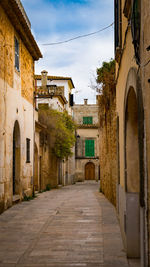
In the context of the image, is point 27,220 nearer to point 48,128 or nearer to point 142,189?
point 142,189

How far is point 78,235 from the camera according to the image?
739 cm

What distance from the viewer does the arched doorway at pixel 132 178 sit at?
547 cm

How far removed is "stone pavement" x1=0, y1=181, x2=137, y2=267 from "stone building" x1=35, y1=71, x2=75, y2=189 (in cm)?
865

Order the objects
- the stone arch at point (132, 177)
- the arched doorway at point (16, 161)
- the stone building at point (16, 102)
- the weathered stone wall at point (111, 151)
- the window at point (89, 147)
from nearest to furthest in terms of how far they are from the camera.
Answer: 1. the stone arch at point (132, 177)
2. the weathered stone wall at point (111, 151)
3. the stone building at point (16, 102)
4. the arched doorway at point (16, 161)
5. the window at point (89, 147)

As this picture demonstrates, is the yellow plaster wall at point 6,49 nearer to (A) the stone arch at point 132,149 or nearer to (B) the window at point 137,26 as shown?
(A) the stone arch at point 132,149

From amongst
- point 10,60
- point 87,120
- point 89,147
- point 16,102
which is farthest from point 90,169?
point 10,60

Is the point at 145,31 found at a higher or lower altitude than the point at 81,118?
lower

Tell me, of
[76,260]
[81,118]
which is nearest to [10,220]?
[76,260]

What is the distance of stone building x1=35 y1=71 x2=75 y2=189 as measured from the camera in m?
22.4

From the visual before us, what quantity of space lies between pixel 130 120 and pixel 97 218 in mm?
4438

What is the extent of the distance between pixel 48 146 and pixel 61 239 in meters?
17.8

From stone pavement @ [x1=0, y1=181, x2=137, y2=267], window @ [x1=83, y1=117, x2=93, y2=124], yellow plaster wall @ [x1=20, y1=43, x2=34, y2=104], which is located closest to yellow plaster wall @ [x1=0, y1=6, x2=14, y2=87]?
yellow plaster wall @ [x1=20, y1=43, x2=34, y2=104]

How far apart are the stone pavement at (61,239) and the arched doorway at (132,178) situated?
0.34 m

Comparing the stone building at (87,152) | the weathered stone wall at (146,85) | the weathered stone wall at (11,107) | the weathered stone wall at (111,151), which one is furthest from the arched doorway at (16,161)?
the stone building at (87,152)
